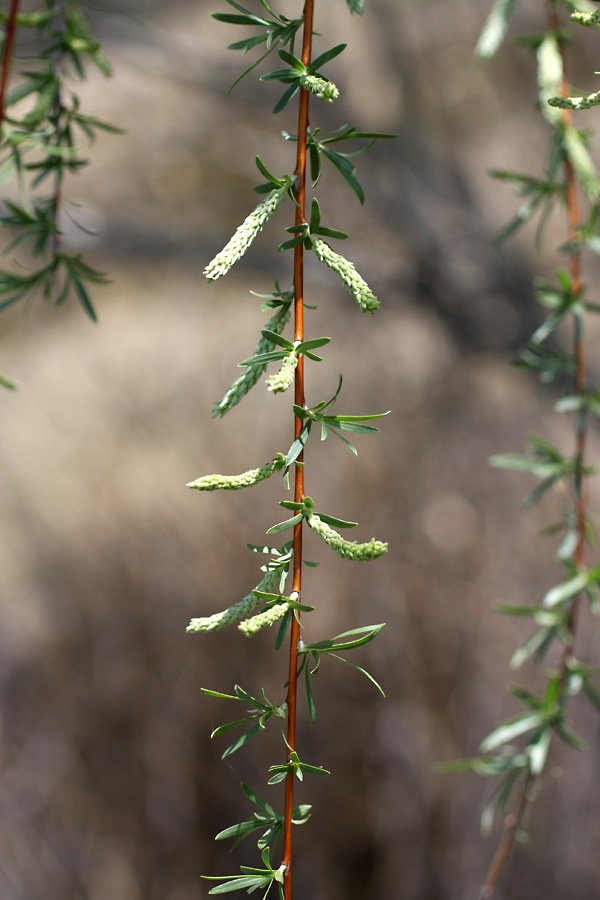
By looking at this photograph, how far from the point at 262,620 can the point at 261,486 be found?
82 cm

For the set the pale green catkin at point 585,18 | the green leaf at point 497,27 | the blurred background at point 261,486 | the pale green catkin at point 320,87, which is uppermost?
the green leaf at point 497,27

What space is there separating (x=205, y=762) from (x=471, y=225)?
2.69 feet

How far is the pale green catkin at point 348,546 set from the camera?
6.5 inches

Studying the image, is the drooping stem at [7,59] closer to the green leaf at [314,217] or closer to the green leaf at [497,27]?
the green leaf at [314,217]

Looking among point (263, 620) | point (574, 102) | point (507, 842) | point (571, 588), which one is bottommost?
point (507, 842)

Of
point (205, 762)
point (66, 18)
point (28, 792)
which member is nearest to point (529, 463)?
point (66, 18)

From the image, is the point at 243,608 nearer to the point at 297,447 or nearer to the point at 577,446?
the point at 297,447

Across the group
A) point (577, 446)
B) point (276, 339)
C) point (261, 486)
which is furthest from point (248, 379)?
point (261, 486)

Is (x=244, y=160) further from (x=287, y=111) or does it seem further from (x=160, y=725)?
(x=160, y=725)

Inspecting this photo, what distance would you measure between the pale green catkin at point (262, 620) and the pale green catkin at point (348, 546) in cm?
2

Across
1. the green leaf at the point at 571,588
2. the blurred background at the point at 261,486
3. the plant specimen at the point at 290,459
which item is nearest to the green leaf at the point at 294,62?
the plant specimen at the point at 290,459

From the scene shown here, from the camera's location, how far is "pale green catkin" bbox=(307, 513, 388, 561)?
0.17 meters

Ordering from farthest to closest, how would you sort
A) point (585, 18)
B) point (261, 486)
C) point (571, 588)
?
point (261, 486) → point (571, 588) → point (585, 18)

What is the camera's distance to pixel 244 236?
7.4 inches
